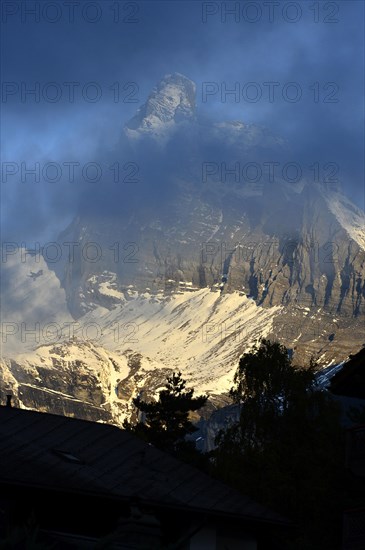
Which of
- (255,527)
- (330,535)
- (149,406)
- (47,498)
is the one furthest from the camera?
(149,406)

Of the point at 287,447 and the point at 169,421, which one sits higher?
the point at 287,447

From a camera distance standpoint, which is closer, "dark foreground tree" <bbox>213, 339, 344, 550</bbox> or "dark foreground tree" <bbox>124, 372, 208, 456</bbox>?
"dark foreground tree" <bbox>213, 339, 344, 550</bbox>

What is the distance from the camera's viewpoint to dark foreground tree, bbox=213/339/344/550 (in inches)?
2229

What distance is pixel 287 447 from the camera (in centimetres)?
6425

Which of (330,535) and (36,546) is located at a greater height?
(36,546)

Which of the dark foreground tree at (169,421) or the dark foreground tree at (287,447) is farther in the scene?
the dark foreground tree at (169,421)

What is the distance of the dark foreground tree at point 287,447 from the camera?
186ft

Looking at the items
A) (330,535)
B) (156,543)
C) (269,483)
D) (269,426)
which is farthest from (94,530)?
(269,426)

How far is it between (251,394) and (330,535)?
16.9m

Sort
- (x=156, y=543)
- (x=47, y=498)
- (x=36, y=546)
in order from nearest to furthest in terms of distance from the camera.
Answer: (x=36, y=546) < (x=156, y=543) < (x=47, y=498)

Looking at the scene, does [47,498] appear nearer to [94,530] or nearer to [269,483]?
[94,530]

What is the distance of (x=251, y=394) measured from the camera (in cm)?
7038

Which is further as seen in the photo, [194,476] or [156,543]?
[194,476]

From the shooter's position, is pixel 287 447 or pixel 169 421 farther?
pixel 169 421
